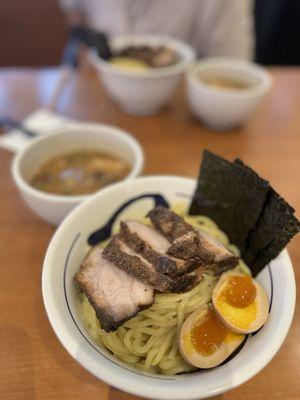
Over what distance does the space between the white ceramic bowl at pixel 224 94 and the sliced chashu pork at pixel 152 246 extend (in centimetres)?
94

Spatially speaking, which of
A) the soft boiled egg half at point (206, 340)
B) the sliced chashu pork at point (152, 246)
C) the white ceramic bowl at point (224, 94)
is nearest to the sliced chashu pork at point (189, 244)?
the sliced chashu pork at point (152, 246)

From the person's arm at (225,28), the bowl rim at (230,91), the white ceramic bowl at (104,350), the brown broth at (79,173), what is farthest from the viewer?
the person's arm at (225,28)

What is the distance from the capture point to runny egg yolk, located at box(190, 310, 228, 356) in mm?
819

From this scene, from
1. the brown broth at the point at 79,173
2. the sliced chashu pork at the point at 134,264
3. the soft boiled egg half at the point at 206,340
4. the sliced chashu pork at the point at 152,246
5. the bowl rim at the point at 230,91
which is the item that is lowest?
the brown broth at the point at 79,173

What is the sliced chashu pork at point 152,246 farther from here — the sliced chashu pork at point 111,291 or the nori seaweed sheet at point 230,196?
the nori seaweed sheet at point 230,196

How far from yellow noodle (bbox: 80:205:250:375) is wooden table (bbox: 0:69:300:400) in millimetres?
117

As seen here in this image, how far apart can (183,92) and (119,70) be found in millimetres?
553

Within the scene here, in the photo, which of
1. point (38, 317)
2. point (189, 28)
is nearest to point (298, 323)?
point (38, 317)

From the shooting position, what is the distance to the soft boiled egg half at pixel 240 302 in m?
0.83

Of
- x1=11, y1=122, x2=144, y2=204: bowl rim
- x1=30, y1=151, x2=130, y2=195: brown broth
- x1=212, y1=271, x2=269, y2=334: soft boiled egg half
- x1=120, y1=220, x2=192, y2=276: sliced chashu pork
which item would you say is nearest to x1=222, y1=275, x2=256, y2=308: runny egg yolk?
x1=212, y1=271, x2=269, y2=334: soft boiled egg half

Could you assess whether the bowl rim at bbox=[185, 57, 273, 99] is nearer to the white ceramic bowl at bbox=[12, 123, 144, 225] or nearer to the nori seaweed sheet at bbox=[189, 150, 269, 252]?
the white ceramic bowl at bbox=[12, 123, 144, 225]

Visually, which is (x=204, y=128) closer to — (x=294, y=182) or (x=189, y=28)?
(x=294, y=182)

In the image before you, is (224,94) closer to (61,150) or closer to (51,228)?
(61,150)

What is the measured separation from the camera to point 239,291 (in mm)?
899
